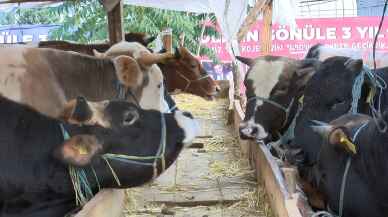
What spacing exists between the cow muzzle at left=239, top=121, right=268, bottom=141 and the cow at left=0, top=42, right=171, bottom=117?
2.43ft

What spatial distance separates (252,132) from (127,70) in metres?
1.33

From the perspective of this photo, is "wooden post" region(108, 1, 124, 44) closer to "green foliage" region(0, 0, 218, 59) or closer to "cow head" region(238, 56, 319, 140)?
"cow head" region(238, 56, 319, 140)

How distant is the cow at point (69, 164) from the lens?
3049mm

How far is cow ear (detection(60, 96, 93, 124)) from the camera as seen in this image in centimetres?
294

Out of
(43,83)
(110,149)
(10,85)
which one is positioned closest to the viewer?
(110,149)

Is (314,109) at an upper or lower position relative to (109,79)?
lower

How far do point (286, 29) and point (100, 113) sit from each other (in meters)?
11.7

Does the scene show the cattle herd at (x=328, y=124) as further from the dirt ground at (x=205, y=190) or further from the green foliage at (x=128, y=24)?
the green foliage at (x=128, y=24)

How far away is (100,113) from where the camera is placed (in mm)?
3109

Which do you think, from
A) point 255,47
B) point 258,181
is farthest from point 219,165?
point 255,47

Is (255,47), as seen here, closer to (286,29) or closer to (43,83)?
(286,29)

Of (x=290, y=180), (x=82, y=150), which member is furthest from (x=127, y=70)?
(x=290, y=180)

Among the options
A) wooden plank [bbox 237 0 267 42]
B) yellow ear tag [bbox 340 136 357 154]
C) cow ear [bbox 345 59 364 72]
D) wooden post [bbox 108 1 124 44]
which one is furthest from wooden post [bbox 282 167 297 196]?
wooden plank [bbox 237 0 267 42]

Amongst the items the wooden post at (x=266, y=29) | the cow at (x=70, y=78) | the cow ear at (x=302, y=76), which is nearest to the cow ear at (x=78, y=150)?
the cow at (x=70, y=78)
